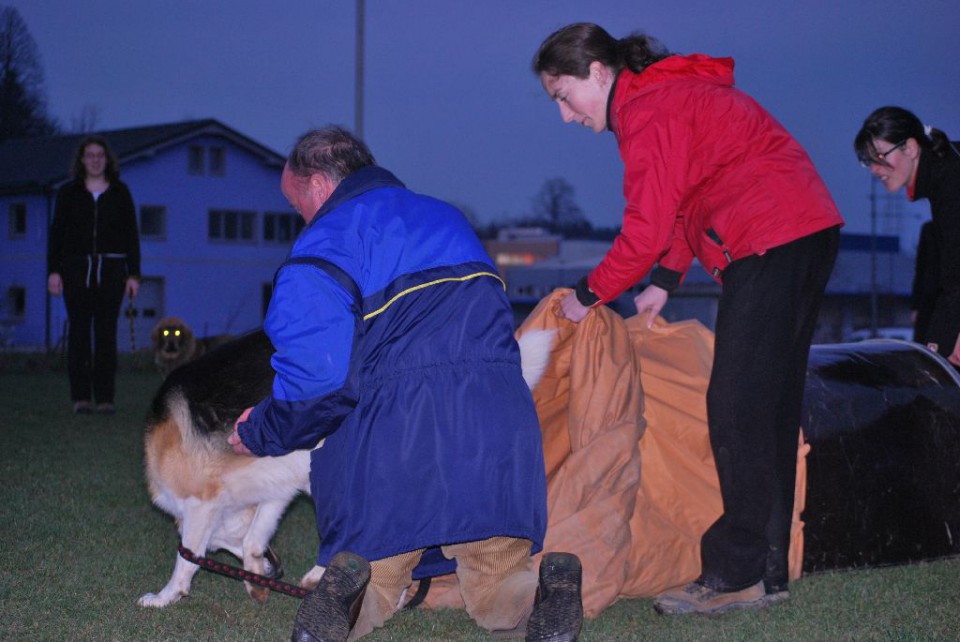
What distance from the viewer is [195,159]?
36375 millimetres

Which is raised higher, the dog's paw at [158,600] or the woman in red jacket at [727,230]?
the woman in red jacket at [727,230]

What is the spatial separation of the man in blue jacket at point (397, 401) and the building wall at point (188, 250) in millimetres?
32857

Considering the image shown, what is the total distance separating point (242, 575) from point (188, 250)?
3458cm

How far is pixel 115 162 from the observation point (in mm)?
8445

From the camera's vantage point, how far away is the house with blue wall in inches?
1389

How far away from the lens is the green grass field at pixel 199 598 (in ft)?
10.9

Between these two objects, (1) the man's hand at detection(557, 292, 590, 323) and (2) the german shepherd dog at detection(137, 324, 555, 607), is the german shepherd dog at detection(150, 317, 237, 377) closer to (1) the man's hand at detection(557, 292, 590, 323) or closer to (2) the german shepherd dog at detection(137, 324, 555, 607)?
(2) the german shepherd dog at detection(137, 324, 555, 607)

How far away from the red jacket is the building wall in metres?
32.6

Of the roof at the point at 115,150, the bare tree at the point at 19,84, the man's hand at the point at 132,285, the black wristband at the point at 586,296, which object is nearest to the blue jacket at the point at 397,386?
the black wristband at the point at 586,296

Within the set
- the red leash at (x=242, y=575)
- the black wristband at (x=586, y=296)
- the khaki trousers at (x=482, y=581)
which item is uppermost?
the black wristband at (x=586, y=296)

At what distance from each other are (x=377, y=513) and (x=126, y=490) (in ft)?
10.7

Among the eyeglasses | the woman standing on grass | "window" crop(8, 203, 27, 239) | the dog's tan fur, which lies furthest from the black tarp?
"window" crop(8, 203, 27, 239)

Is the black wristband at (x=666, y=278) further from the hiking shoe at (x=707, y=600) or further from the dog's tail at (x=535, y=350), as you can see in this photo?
the hiking shoe at (x=707, y=600)

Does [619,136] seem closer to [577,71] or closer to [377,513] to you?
[577,71]
